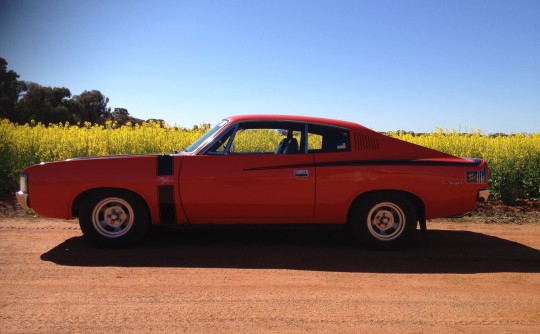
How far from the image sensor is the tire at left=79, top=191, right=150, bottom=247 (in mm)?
5422

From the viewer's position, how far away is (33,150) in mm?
10648

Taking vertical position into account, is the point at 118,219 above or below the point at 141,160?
below

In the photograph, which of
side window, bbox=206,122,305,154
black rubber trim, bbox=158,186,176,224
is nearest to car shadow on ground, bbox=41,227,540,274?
black rubber trim, bbox=158,186,176,224

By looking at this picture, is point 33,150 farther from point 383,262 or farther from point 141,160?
point 383,262

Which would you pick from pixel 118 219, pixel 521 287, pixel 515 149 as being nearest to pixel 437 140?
pixel 515 149

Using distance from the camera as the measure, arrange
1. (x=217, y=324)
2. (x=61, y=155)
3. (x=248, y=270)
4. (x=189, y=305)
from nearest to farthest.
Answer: (x=217, y=324) < (x=189, y=305) < (x=248, y=270) < (x=61, y=155)

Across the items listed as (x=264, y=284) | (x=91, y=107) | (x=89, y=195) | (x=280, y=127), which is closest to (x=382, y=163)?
(x=280, y=127)

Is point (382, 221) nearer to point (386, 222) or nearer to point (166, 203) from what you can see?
point (386, 222)

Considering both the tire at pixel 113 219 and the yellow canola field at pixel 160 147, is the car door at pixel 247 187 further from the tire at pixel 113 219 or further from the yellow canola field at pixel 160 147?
the yellow canola field at pixel 160 147

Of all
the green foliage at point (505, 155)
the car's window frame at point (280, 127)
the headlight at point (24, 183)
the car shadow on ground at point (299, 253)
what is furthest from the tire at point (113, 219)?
the green foliage at point (505, 155)

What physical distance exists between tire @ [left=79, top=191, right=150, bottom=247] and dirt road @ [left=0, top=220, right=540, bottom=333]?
16 centimetres

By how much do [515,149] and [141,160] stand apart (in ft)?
28.6

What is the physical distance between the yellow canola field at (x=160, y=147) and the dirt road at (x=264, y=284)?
342 cm

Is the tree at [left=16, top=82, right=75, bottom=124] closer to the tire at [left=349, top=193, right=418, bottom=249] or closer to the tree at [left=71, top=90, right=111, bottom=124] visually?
the tree at [left=71, top=90, right=111, bottom=124]
